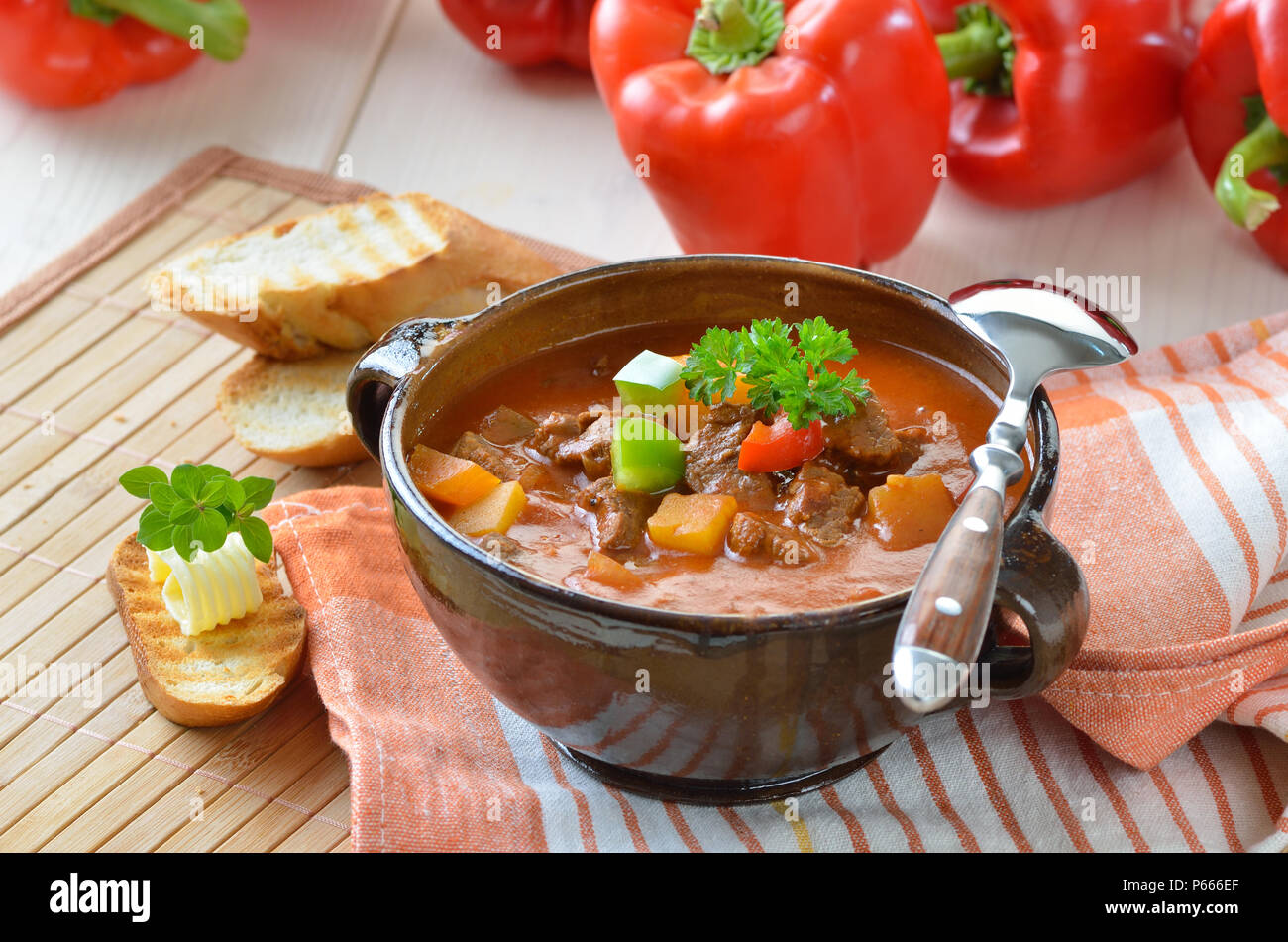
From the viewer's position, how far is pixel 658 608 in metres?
1.80

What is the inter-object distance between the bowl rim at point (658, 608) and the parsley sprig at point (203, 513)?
1.47ft

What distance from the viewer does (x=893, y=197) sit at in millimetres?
3414

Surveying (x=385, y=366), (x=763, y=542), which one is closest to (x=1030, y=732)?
(x=763, y=542)

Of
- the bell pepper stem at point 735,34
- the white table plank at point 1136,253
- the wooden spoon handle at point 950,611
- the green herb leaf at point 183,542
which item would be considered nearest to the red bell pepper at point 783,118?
the bell pepper stem at point 735,34

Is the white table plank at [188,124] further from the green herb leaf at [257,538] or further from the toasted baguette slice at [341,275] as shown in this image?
the green herb leaf at [257,538]

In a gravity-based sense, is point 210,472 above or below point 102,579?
above

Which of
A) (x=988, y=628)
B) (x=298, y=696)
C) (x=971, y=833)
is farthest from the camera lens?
(x=298, y=696)

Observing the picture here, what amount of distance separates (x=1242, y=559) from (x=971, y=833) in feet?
2.37

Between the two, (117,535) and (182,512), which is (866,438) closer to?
(182,512)

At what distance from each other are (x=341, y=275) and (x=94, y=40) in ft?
5.37

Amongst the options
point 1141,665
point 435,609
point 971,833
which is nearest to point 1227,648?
point 1141,665

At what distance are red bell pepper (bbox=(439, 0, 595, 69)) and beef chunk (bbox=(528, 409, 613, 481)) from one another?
230 centimetres

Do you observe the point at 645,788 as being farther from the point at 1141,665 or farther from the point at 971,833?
the point at 1141,665

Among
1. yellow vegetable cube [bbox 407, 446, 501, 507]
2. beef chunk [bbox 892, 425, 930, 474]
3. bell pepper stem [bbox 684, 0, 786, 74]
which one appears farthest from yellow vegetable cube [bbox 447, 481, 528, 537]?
bell pepper stem [bbox 684, 0, 786, 74]
